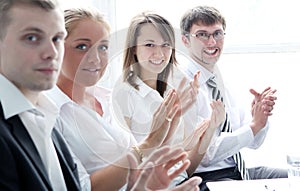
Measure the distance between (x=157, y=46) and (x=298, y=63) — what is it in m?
1.26

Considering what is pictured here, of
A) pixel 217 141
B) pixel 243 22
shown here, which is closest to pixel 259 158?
pixel 217 141

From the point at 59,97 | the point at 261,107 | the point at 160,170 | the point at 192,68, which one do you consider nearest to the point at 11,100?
the point at 59,97

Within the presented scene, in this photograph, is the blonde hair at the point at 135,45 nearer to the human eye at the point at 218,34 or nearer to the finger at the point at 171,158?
the finger at the point at 171,158

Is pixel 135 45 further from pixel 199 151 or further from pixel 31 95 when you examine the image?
pixel 199 151

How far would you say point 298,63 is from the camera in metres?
2.26

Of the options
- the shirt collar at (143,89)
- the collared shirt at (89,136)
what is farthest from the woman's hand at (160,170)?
the shirt collar at (143,89)

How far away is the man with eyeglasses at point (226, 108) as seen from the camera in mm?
1707

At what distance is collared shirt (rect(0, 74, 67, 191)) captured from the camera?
37.3 inches

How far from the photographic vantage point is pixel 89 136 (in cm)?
126

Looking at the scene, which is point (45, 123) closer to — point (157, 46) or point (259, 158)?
point (157, 46)

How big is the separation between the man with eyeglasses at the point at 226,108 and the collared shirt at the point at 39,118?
715 mm

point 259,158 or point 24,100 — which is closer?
point 24,100

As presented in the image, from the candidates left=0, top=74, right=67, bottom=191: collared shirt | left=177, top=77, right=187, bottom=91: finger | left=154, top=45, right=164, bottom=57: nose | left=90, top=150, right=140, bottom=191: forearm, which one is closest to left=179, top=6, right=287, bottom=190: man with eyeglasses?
left=177, top=77, right=187, bottom=91: finger

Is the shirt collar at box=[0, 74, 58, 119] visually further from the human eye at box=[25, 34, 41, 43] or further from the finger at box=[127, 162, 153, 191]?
the finger at box=[127, 162, 153, 191]
